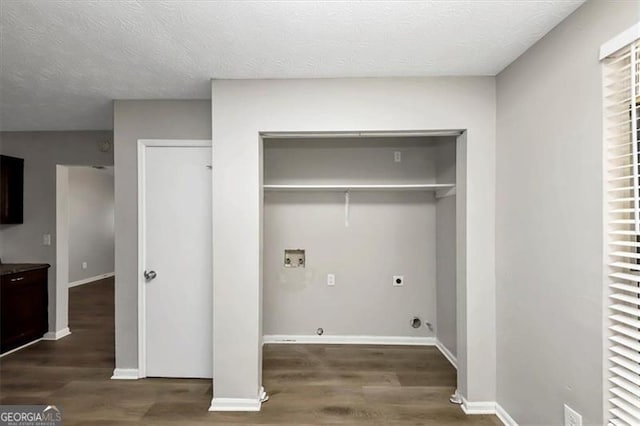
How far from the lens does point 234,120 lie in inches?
102

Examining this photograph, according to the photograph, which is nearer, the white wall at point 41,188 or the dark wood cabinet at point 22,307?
the dark wood cabinet at point 22,307

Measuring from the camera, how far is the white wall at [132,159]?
120 inches

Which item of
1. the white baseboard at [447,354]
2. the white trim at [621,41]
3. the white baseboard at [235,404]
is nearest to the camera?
the white trim at [621,41]

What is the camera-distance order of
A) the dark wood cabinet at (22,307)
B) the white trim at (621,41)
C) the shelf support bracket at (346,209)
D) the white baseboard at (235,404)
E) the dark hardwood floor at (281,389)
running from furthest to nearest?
1. the shelf support bracket at (346,209)
2. the dark wood cabinet at (22,307)
3. the white baseboard at (235,404)
4. the dark hardwood floor at (281,389)
5. the white trim at (621,41)

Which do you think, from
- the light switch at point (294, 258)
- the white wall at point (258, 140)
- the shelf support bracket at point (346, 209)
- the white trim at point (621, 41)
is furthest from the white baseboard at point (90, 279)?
the white trim at point (621, 41)

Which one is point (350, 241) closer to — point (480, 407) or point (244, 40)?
point (480, 407)

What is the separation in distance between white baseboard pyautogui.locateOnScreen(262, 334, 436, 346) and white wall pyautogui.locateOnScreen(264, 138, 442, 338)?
0.05 metres

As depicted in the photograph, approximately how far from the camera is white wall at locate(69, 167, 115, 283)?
723cm

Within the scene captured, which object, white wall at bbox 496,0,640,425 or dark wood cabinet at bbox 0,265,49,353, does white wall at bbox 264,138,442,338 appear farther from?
dark wood cabinet at bbox 0,265,49,353

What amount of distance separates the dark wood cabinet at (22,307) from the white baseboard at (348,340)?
8.88 ft

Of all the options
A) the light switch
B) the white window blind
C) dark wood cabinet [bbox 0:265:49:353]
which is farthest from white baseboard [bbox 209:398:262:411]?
dark wood cabinet [bbox 0:265:49:353]

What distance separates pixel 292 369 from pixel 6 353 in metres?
3.14

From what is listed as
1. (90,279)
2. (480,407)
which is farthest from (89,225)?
(480,407)
